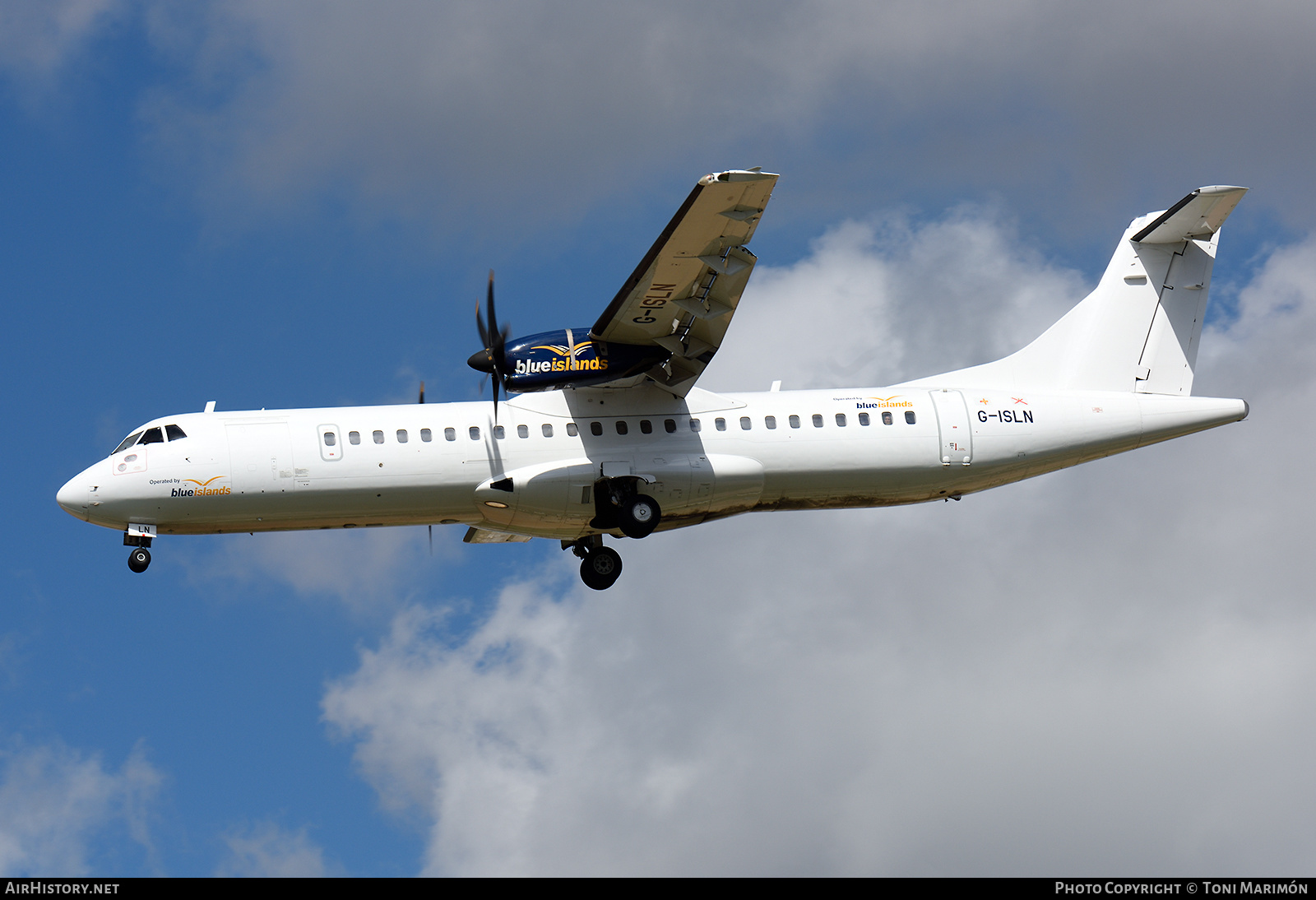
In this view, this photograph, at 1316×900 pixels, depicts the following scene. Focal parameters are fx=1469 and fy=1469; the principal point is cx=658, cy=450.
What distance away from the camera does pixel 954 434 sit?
26453 mm

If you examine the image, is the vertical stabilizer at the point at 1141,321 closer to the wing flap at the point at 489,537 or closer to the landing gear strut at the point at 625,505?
the landing gear strut at the point at 625,505

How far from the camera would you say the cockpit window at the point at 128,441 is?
24.9 m

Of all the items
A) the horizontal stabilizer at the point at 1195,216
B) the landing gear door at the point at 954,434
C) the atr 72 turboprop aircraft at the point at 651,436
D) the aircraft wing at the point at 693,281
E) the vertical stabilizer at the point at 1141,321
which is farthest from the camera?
the vertical stabilizer at the point at 1141,321

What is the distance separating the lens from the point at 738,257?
23.8m

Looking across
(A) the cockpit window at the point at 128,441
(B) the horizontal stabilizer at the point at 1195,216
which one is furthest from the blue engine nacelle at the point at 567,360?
(B) the horizontal stabilizer at the point at 1195,216

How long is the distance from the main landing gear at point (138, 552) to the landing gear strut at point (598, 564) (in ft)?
24.8

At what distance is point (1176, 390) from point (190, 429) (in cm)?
1821

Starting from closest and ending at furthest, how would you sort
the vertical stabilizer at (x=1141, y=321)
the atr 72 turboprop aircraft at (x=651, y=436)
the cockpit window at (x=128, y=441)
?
the atr 72 turboprop aircraft at (x=651, y=436) → the cockpit window at (x=128, y=441) → the vertical stabilizer at (x=1141, y=321)

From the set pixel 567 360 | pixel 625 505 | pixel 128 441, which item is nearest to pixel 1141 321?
pixel 625 505

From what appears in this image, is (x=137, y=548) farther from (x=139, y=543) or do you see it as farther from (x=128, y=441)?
(x=128, y=441)
